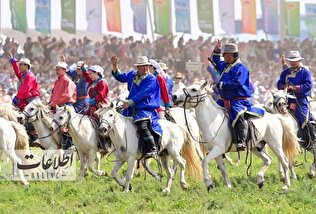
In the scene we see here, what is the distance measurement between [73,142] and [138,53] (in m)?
18.9

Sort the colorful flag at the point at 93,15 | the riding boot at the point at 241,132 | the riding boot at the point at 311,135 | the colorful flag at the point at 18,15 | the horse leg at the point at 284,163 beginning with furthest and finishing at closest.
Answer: the colorful flag at the point at 93,15 → the colorful flag at the point at 18,15 → the riding boot at the point at 311,135 → the horse leg at the point at 284,163 → the riding boot at the point at 241,132

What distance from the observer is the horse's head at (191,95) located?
562 inches

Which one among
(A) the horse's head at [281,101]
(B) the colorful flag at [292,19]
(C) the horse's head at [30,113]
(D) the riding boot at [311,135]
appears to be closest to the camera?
(C) the horse's head at [30,113]

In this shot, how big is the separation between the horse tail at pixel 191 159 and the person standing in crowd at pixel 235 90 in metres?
0.87

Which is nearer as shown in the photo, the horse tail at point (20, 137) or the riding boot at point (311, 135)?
the horse tail at point (20, 137)

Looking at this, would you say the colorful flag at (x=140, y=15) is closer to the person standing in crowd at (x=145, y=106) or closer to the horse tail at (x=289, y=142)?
the horse tail at (x=289, y=142)

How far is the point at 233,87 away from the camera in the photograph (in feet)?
47.9

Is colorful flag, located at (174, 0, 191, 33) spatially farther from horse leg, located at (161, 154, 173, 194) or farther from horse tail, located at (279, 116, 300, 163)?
horse leg, located at (161, 154, 173, 194)

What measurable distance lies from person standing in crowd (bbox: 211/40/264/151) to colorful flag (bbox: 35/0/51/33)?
21.4m

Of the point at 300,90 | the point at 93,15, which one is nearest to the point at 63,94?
the point at 300,90

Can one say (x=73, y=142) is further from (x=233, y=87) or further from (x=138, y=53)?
(x=138, y=53)

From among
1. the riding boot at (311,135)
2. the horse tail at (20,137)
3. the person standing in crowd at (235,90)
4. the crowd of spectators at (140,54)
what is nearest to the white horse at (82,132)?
the horse tail at (20,137)

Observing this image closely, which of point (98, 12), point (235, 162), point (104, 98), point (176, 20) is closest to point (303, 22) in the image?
point (176, 20)

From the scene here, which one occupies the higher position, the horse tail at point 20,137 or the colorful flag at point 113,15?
the colorful flag at point 113,15
